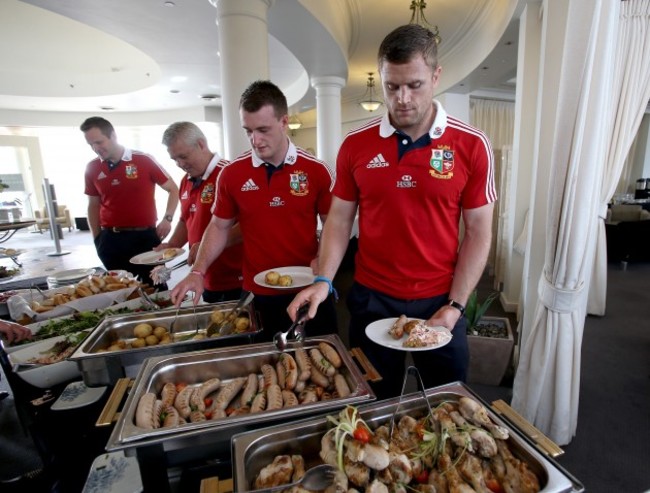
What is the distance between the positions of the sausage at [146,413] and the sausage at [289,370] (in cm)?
30

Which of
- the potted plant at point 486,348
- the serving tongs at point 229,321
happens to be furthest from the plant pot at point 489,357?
the serving tongs at point 229,321

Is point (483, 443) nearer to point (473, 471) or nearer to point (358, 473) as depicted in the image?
point (473, 471)

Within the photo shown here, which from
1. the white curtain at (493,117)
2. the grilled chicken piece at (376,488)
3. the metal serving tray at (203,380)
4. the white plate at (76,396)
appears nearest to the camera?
the grilled chicken piece at (376,488)

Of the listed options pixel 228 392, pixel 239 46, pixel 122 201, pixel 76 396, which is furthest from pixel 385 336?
pixel 122 201

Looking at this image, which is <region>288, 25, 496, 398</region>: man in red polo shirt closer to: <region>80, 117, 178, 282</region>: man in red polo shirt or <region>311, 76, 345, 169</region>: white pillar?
<region>80, 117, 178, 282</region>: man in red polo shirt

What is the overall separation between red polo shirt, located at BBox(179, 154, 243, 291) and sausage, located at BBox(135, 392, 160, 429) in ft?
3.32

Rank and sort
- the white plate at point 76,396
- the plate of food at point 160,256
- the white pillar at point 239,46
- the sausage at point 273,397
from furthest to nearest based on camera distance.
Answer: the white pillar at point 239,46
the plate of food at point 160,256
the white plate at point 76,396
the sausage at point 273,397

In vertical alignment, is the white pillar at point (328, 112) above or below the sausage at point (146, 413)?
above

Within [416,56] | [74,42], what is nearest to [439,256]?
[416,56]

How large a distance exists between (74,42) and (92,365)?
701 cm

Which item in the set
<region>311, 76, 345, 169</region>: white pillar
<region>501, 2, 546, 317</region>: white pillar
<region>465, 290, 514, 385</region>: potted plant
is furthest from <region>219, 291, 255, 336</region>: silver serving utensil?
<region>311, 76, 345, 169</region>: white pillar

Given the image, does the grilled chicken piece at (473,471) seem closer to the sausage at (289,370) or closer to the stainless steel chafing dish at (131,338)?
the sausage at (289,370)

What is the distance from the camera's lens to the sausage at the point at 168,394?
888 mm

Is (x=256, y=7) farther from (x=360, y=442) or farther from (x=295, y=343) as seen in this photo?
(x=360, y=442)
